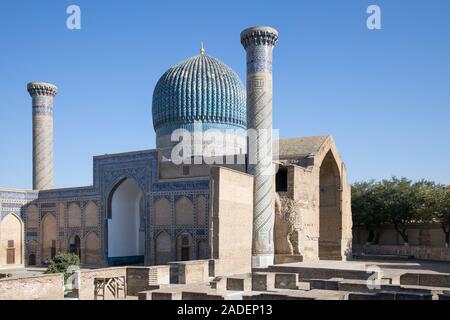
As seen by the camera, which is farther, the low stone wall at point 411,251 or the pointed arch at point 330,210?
the pointed arch at point 330,210

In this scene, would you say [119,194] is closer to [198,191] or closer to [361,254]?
[198,191]

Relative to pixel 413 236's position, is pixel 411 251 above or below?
below

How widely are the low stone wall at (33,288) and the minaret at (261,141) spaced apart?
27.0ft

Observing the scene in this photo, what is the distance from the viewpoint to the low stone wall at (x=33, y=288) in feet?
36.4

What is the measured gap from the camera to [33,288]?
1158 cm

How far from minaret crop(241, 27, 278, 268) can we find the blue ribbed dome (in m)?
5.64

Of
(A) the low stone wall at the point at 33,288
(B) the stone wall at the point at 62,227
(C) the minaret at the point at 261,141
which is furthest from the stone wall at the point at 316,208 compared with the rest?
(A) the low stone wall at the point at 33,288

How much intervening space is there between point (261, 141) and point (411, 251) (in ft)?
36.2

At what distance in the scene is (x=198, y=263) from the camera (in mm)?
15758

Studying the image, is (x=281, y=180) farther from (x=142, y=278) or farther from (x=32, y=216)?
(x=32, y=216)

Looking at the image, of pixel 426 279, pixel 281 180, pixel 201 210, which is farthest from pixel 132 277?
pixel 281 180

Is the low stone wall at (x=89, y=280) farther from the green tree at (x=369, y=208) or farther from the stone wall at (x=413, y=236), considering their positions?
the stone wall at (x=413, y=236)
